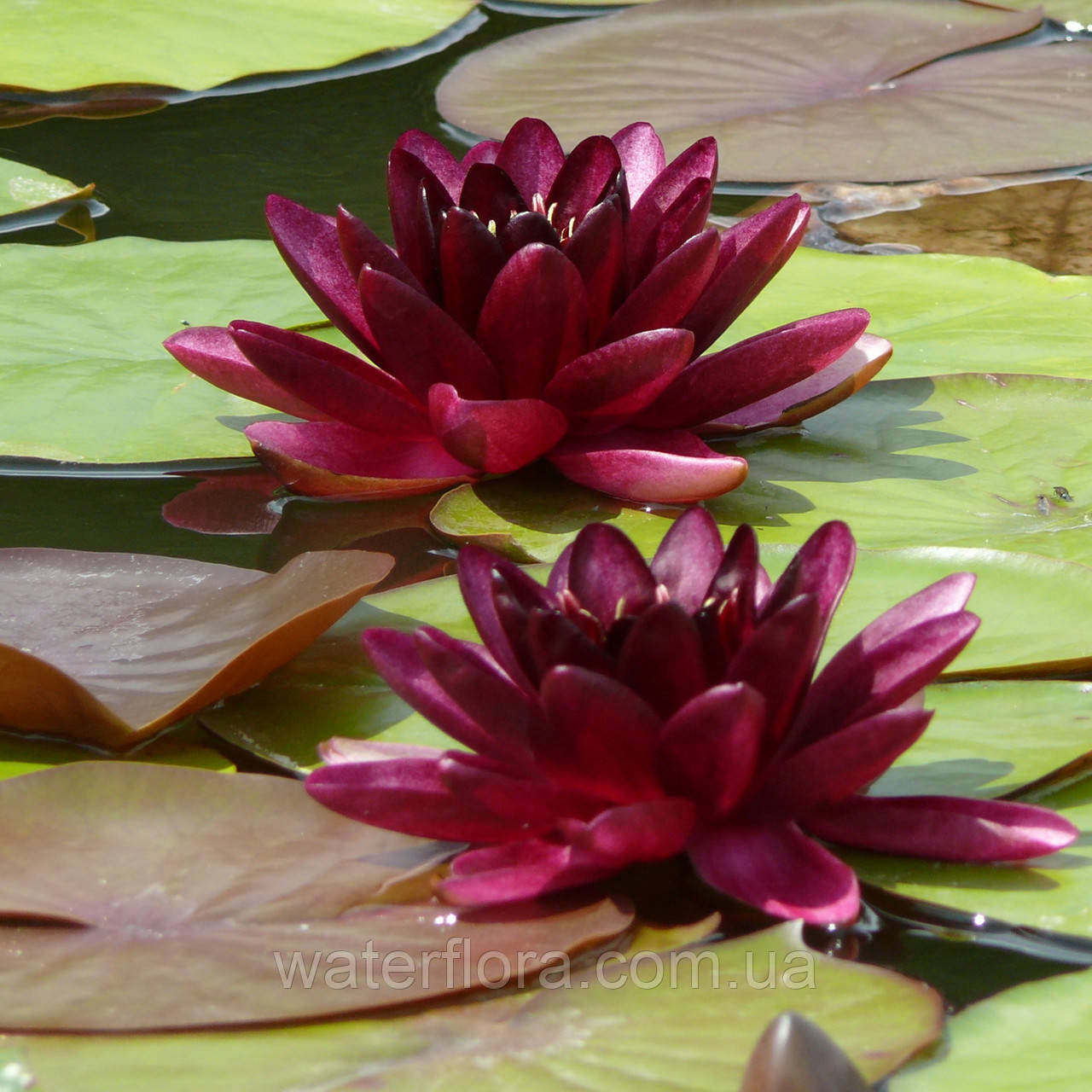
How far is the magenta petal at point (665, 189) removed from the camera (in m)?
1.31

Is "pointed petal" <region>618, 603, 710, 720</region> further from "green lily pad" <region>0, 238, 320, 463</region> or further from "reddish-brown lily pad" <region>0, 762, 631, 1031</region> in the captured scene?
"green lily pad" <region>0, 238, 320, 463</region>

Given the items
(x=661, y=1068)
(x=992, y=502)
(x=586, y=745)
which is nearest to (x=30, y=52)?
(x=992, y=502)

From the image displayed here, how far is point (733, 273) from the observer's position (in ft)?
4.19

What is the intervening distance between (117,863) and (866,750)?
445 mm

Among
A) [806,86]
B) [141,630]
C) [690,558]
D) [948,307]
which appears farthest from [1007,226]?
[141,630]

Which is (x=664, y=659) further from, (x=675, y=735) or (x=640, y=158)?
(x=640, y=158)

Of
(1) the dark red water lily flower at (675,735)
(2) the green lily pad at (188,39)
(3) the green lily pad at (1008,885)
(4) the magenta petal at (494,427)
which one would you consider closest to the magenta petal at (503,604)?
(1) the dark red water lily flower at (675,735)

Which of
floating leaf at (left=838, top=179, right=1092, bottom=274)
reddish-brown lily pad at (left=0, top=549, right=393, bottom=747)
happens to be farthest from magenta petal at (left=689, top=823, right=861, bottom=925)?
floating leaf at (left=838, top=179, right=1092, bottom=274)

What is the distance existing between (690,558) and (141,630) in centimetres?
44

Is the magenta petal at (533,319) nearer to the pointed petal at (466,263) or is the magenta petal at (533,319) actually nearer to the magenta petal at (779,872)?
the pointed petal at (466,263)

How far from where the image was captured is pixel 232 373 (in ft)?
4.40

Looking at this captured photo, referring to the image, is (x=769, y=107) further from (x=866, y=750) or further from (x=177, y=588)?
(x=866, y=750)

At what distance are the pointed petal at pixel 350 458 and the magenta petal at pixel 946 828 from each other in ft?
1.97

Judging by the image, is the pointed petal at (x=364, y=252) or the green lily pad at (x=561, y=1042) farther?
the pointed petal at (x=364, y=252)
